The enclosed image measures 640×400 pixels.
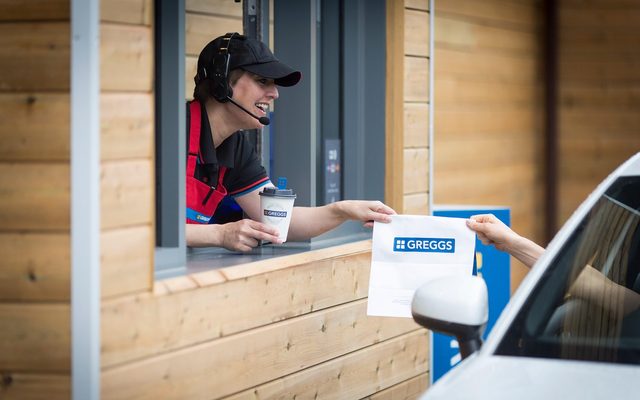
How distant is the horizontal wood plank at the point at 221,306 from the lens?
139 inches

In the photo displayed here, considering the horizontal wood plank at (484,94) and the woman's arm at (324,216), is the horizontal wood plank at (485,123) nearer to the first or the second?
the horizontal wood plank at (484,94)

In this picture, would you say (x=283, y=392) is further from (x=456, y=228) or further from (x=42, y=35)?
(x=42, y=35)

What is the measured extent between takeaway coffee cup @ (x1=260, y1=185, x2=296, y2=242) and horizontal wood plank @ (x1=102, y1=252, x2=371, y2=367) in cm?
16

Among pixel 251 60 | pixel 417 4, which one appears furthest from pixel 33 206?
pixel 417 4

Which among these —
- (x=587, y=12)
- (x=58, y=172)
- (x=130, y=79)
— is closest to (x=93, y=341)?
(x=58, y=172)

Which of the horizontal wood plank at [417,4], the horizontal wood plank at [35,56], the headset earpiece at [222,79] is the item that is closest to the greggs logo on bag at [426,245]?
the headset earpiece at [222,79]

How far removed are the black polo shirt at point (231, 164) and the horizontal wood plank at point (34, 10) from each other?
48.1 inches

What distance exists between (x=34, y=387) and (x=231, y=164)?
146cm

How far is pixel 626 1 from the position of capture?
10.5m

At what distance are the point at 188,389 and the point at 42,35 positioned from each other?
46.8 inches

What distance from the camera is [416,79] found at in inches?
210

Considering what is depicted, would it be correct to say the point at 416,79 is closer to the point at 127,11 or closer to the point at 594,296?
the point at 127,11

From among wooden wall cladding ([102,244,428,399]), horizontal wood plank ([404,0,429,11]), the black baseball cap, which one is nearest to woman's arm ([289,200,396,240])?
wooden wall cladding ([102,244,428,399])

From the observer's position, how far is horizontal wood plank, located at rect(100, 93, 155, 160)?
11.3ft
